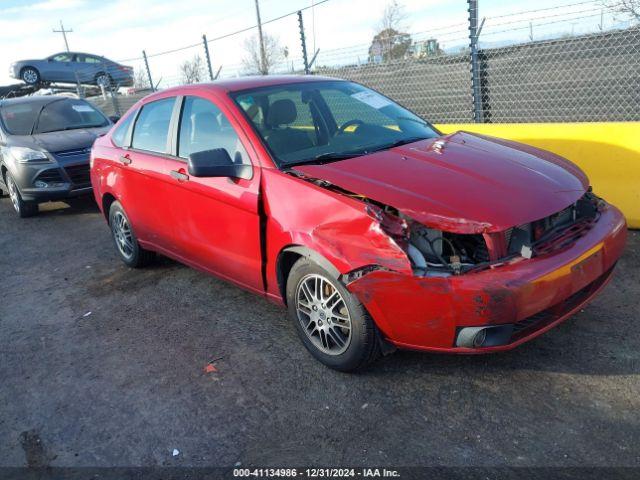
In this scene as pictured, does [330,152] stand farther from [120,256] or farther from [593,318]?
[120,256]

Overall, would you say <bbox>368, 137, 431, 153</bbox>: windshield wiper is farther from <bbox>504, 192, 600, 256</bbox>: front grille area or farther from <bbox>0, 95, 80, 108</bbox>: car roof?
<bbox>0, 95, 80, 108</bbox>: car roof

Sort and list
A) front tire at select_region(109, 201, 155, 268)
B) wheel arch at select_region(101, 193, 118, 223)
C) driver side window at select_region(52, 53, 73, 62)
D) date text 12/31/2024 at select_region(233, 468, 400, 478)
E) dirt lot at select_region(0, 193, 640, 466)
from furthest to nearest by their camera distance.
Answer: driver side window at select_region(52, 53, 73, 62) < wheel arch at select_region(101, 193, 118, 223) < front tire at select_region(109, 201, 155, 268) < dirt lot at select_region(0, 193, 640, 466) < date text 12/31/2024 at select_region(233, 468, 400, 478)

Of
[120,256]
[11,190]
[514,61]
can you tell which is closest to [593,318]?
[120,256]

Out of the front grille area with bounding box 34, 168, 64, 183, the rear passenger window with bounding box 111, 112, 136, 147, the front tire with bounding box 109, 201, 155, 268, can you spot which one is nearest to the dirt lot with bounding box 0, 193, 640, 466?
the front tire with bounding box 109, 201, 155, 268

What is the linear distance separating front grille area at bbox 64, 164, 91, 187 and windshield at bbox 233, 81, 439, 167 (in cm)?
480

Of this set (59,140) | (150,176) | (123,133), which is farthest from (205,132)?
(59,140)

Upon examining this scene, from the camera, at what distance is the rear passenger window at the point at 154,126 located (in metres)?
4.34

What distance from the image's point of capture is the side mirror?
11.1ft

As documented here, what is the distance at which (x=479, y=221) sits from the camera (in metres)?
2.66

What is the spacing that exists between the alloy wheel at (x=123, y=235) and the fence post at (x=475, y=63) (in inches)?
185

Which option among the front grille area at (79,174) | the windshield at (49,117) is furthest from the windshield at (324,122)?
the windshield at (49,117)

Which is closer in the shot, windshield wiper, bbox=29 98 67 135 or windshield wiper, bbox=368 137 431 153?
windshield wiper, bbox=368 137 431 153

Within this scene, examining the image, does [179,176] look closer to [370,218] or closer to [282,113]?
[282,113]

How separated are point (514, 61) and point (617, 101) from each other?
1.52 meters
